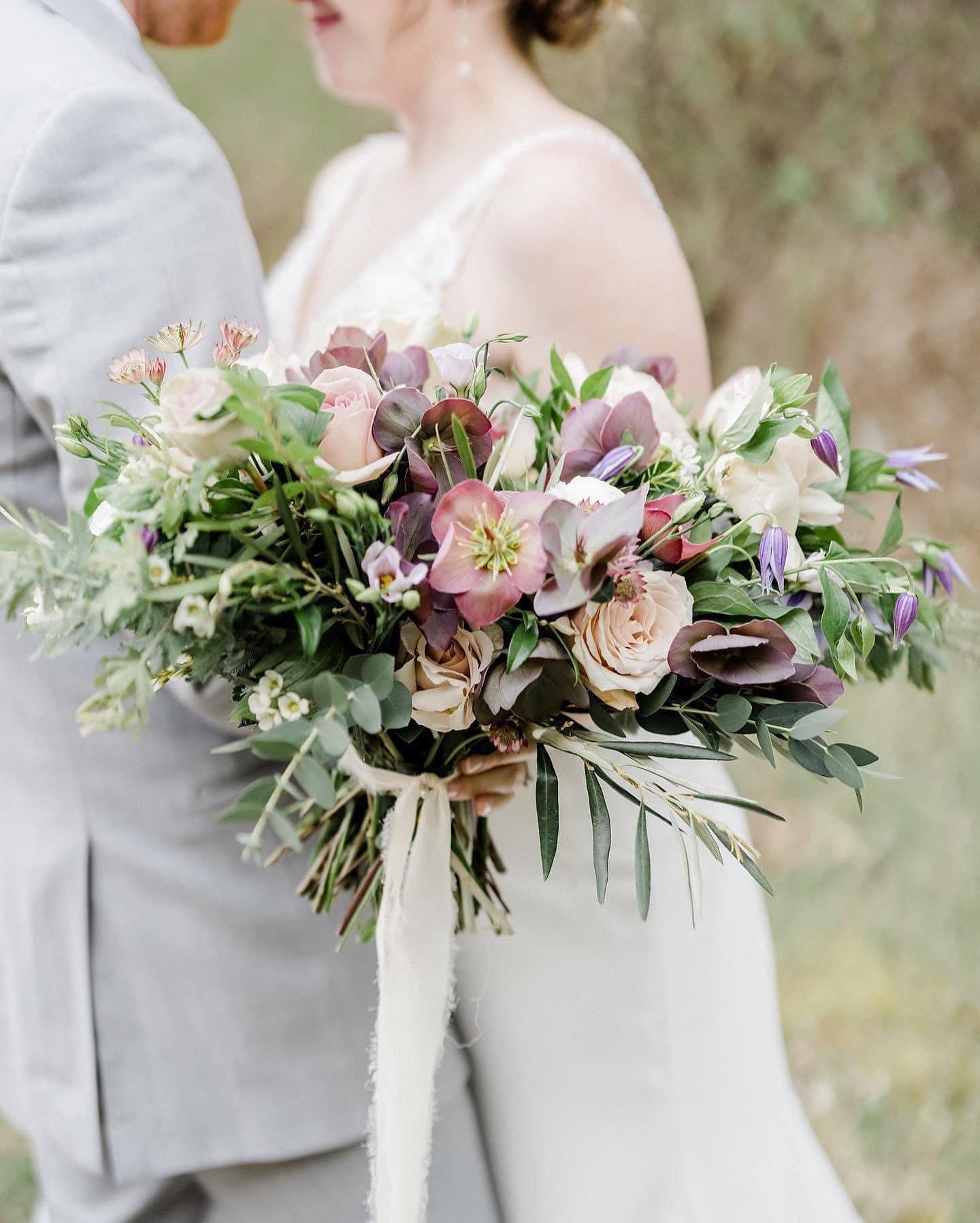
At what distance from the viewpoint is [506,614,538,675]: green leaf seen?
0.78 meters

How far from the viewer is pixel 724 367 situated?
13.2ft

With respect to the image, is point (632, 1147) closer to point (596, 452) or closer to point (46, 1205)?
point (46, 1205)

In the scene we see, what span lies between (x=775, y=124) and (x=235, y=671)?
367cm

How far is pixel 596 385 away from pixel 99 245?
440 mm

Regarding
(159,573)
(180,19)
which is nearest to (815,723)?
(159,573)

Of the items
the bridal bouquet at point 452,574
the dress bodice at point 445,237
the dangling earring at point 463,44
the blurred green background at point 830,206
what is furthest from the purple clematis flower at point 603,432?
the blurred green background at point 830,206

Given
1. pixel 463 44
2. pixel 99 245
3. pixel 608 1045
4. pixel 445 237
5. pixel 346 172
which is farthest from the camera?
pixel 346 172

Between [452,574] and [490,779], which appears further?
[490,779]

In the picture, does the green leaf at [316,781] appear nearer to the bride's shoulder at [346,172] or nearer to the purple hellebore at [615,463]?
the purple hellebore at [615,463]

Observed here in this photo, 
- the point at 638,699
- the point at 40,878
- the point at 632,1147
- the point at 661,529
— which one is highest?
the point at 661,529

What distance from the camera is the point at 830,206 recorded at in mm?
3768

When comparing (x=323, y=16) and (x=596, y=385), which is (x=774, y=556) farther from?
(x=323, y=16)

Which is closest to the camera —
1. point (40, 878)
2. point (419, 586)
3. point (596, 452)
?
point (419, 586)

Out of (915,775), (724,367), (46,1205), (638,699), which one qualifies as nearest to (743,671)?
(638,699)
